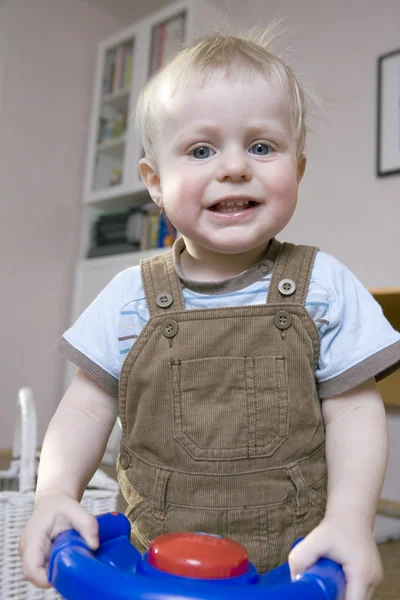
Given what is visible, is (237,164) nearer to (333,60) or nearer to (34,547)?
(34,547)

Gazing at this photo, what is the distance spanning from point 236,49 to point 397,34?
7.85 ft

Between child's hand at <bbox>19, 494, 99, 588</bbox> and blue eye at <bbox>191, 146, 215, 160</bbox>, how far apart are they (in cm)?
40

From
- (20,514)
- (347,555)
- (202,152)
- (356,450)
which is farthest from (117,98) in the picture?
(347,555)

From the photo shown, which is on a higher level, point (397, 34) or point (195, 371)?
point (397, 34)

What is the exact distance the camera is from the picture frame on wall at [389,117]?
264cm

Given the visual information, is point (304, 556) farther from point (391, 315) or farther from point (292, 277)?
point (391, 315)

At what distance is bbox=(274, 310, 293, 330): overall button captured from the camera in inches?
25.6

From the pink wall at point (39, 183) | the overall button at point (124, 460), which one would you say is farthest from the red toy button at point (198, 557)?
the pink wall at point (39, 183)

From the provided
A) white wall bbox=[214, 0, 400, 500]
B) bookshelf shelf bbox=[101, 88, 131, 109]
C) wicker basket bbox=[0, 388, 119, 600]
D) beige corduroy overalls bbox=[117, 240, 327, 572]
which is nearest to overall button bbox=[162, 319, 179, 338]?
beige corduroy overalls bbox=[117, 240, 327, 572]

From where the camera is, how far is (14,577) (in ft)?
3.44

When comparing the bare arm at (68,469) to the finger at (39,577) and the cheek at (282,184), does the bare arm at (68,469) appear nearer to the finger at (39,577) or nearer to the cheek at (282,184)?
the finger at (39,577)

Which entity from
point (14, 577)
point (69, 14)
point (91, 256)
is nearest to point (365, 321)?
point (14, 577)

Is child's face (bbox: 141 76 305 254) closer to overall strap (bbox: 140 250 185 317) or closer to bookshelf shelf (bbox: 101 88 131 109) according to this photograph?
overall strap (bbox: 140 250 185 317)

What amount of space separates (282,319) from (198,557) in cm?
30
